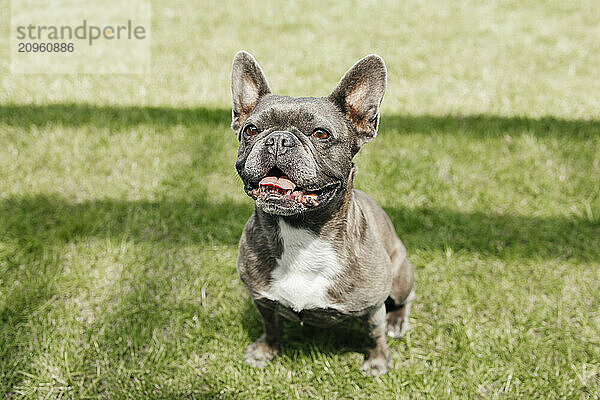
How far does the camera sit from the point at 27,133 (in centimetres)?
502

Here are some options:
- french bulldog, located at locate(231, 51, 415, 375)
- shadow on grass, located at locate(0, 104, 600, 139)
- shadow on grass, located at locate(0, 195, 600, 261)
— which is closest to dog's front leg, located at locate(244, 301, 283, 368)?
french bulldog, located at locate(231, 51, 415, 375)

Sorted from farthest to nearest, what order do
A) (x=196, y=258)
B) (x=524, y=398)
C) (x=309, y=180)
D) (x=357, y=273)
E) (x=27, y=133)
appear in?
(x=27, y=133) → (x=196, y=258) → (x=524, y=398) → (x=357, y=273) → (x=309, y=180)

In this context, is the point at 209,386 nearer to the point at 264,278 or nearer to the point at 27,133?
the point at 264,278

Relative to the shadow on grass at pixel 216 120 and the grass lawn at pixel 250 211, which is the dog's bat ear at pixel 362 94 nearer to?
the grass lawn at pixel 250 211

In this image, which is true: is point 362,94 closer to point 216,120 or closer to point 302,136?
point 302,136

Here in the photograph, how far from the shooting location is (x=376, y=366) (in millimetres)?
2934

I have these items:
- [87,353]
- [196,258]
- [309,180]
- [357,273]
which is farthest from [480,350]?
[87,353]

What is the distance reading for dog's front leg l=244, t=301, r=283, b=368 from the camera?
2936mm

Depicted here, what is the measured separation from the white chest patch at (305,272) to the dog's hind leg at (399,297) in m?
0.70

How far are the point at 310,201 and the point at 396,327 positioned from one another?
1.53 meters

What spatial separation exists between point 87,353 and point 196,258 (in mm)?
1045

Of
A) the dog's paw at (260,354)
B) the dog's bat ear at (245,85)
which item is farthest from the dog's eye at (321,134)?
the dog's paw at (260,354)

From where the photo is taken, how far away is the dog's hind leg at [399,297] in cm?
299

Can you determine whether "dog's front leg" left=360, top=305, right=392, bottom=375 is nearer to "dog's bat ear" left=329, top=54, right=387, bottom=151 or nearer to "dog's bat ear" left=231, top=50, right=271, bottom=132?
"dog's bat ear" left=329, top=54, right=387, bottom=151
